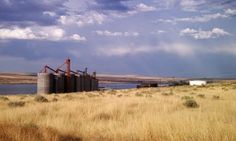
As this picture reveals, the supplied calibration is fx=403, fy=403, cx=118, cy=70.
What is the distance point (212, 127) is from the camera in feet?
36.0

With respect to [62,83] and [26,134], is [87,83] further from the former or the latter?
[26,134]

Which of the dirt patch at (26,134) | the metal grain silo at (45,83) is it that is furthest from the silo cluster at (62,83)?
the dirt patch at (26,134)

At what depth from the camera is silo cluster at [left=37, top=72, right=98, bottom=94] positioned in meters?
69.2

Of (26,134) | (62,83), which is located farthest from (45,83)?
(26,134)

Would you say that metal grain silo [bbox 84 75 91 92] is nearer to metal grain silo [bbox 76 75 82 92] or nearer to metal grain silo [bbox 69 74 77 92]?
metal grain silo [bbox 76 75 82 92]

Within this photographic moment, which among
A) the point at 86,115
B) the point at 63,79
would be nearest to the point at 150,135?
the point at 86,115

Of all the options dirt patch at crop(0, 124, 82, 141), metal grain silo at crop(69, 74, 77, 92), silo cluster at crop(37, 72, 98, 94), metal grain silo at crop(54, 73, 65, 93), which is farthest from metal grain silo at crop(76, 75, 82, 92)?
dirt patch at crop(0, 124, 82, 141)

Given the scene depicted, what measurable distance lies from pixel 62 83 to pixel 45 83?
18.3 ft

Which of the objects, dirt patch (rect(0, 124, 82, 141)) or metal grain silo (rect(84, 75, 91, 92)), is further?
metal grain silo (rect(84, 75, 91, 92))

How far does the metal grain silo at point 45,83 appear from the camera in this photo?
69000 mm

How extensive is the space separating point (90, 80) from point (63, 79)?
13.8 meters

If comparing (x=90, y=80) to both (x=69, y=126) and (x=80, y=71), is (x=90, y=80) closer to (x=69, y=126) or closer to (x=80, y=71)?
(x=80, y=71)

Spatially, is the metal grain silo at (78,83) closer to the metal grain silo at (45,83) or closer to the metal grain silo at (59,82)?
the metal grain silo at (59,82)

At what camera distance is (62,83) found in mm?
74250
